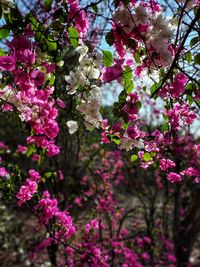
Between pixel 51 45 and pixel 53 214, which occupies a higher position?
pixel 51 45

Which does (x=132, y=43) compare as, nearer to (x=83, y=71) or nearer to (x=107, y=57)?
(x=107, y=57)

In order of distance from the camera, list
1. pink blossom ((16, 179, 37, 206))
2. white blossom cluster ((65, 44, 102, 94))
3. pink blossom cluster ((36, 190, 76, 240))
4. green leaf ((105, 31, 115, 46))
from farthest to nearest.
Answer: pink blossom cluster ((36, 190, 76, 240)), pink blossom ((16, 179, 37, 206)), white blossom cluster ((65, 44, 102, 94)), green leaf ((105, 31, 115, 46))

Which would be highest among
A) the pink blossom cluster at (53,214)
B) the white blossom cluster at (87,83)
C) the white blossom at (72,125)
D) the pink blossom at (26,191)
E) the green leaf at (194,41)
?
the green leaf at (194,41)

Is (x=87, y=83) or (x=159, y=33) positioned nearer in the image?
(x=159, y=33)

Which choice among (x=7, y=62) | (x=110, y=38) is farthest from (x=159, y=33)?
(x=7, y=62)

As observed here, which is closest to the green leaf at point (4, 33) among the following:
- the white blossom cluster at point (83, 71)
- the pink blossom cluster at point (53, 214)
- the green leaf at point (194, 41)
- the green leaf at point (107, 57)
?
the white blossom cluster at point (83, 71)

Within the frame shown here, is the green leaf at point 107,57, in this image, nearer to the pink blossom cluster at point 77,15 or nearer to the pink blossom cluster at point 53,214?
the pink blossom cluster at point 77,15

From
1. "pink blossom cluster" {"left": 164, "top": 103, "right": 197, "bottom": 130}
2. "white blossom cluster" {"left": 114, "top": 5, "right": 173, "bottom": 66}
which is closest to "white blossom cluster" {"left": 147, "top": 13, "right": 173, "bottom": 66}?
"white blossom cluster" {"left": 114, "top": 5, "right": 173, "bottom": 66}

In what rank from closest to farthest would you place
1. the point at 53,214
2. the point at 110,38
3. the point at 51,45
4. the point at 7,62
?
the point at 7,62 → the point at 51,45 → the point at 110,38 → the point at 53,214

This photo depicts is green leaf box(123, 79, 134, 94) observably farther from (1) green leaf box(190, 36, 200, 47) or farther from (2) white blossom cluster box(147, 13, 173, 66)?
(1) green leaf box(190, 36, 200, 47)

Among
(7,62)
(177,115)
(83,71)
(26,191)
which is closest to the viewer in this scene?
(7,62)

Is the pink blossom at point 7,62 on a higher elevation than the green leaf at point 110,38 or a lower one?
lower

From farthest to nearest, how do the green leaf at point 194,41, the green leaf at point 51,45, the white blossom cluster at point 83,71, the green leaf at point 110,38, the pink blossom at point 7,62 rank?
1. the green leaf at point 194,41
2. the white blossom cluster at point 83,71
3. the green leaf at point 110,38
4. the green leaf at point 51,45
5. the pink blossom at point 7,62

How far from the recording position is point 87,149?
819 cm
